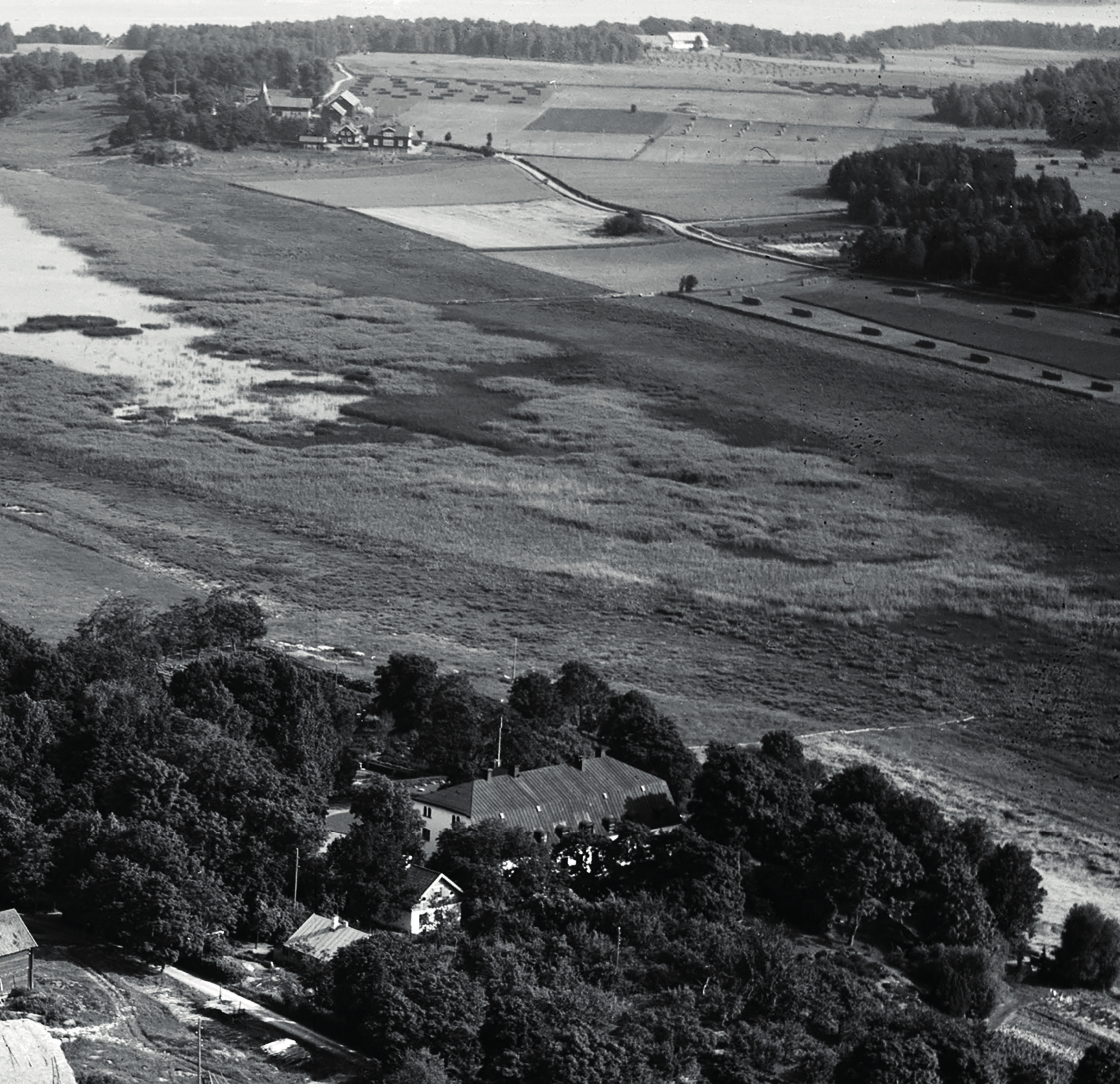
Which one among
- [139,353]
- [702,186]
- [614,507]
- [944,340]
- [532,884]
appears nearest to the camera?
[532,884]

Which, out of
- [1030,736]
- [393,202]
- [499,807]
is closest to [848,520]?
[1030,736]

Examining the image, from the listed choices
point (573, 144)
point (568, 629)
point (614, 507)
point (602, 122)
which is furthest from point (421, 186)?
point (568, 629)

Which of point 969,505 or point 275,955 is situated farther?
point 969,505

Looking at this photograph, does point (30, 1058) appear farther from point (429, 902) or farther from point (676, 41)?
point (676, 41)

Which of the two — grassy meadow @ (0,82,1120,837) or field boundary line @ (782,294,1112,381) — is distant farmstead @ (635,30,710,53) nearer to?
grassy meadow @ (0,82,1120,837)

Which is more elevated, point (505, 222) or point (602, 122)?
point (602, 122)

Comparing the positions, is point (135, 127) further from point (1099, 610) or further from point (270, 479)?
point (1099, 610)

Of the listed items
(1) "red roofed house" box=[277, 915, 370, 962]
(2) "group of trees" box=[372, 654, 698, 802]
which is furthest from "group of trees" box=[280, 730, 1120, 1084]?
(2) "group of trees" box=[372, 654, 698, 802]
